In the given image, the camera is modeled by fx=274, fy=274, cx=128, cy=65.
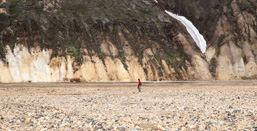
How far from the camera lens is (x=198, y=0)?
276 feet

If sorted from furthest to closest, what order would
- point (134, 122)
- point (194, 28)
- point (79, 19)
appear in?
point (194, 28)
point (79, 19)
point (134, 122)

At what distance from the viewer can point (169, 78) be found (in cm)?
5950

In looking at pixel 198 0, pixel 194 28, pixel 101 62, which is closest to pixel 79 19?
pixel 101 62

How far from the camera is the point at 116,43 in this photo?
63.1 metres

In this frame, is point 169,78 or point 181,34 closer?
point 169,78

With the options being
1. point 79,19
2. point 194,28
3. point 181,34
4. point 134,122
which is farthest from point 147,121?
point 194,28

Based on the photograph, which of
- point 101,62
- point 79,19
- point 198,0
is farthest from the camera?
point 198,0

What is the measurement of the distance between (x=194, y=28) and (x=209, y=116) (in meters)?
66.8

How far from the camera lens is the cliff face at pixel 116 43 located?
55.6 metres

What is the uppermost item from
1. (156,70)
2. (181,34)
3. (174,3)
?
(174,3)

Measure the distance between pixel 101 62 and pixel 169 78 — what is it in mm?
15120

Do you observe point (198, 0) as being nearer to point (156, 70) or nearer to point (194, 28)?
point (194, 28)

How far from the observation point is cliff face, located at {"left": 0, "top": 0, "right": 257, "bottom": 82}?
55562mm

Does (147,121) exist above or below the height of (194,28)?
below
